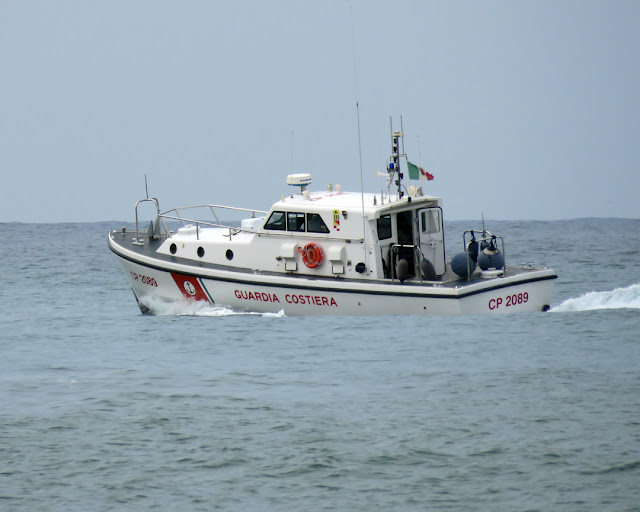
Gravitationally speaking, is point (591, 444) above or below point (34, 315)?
below

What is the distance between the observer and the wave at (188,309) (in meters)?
16.4

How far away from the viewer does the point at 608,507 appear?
8.44 m

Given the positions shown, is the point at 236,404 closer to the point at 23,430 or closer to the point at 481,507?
the point at 23,430

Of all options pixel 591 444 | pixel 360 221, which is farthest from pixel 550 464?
pixel 360 221

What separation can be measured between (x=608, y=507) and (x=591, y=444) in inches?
56.0

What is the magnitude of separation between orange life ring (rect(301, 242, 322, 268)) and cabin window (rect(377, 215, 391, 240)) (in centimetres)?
96

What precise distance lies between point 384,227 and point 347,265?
815 mm

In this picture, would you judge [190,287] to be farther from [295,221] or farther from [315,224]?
[315,224]

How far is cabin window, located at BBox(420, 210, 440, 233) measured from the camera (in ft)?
54.6

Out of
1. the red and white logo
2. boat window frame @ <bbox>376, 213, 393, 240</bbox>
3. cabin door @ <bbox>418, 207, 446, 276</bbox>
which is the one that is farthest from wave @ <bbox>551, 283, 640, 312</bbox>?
the red and white logo

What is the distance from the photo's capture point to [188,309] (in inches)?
669

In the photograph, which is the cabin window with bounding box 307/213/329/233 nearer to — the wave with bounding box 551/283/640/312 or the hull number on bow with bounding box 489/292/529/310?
the hull number on bow with bounding box 489/292/529/310

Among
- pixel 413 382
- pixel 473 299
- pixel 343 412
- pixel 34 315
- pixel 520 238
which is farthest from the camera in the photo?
pixel 520 238

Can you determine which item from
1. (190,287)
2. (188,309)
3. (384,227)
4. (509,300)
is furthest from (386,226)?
(188,309)
